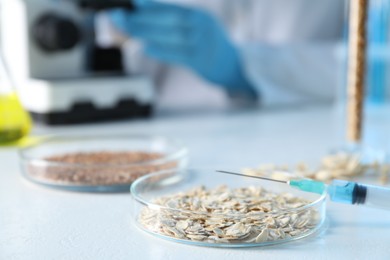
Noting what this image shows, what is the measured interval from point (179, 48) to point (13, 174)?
697mm

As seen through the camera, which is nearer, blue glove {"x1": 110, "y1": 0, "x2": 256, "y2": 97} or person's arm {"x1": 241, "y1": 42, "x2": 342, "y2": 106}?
blue glove {"x1": 110, "y1": 0, "x2": 256, "y2": 97}

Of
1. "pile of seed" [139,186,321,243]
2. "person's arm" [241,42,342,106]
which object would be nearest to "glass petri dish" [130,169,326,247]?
"pile of seed" [139,186,321,243]

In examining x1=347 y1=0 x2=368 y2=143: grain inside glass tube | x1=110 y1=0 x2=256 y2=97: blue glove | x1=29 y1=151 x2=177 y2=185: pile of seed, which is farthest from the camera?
x1=110 y1=0 x2=256 y2=97: blue glove

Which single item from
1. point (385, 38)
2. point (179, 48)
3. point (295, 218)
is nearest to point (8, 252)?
point (295, 218)

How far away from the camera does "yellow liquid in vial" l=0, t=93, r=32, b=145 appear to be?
3.41 ft

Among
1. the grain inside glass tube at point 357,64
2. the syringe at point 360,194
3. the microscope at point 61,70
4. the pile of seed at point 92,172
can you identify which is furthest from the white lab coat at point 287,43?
the syringe at point 360,194

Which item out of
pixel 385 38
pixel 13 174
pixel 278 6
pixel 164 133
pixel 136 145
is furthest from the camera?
pixel 278 6

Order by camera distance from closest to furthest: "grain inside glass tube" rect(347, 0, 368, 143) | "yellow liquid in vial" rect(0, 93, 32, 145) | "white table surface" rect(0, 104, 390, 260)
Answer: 1. "white table surface" rect(0, 104, 390, 260)
2. "grain inside glass tube" rect(347, 0, 368, 143)
3. "yellow liquid in vial" rect(0, 93, 32, 145)

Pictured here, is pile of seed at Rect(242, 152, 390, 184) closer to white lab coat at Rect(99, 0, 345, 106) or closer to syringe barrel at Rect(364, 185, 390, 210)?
syringe barrel at Rect(364, 185, 390, 210)

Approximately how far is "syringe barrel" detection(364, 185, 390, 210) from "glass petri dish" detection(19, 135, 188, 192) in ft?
0.90

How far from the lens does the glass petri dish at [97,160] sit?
2.50ft

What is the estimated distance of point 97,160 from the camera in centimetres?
87

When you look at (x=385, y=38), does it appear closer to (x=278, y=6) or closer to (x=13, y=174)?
(x=278, y=6)

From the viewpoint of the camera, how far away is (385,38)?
4.72 ft
